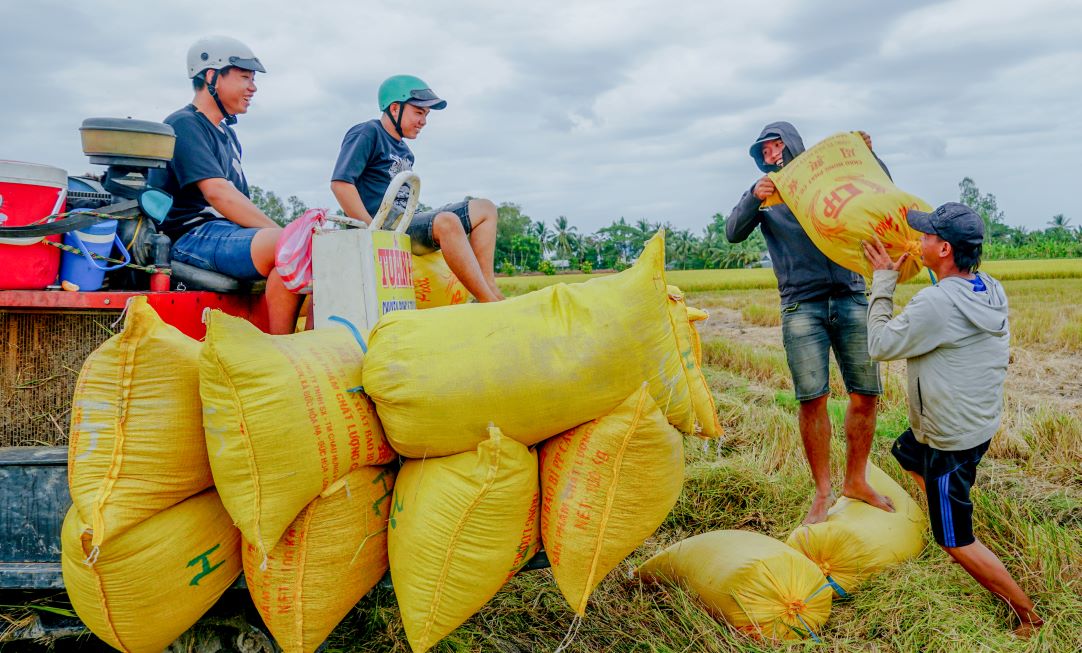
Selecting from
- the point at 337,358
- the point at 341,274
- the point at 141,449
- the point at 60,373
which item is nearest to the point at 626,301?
the point at 337,358

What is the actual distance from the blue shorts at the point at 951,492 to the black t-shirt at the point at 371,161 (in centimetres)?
237

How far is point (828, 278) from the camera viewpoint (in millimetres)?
3605

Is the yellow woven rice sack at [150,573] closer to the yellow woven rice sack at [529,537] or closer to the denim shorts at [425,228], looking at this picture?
the yellow woven rice sack at [529,537]

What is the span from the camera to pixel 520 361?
1990 millimetres

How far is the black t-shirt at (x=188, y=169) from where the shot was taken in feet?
9.58

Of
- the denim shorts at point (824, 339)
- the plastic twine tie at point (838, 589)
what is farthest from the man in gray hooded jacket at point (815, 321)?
the plastic twine tie at point (838, 589)

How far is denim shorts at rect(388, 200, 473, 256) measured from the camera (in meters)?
3.27

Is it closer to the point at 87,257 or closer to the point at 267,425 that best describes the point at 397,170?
the point at 87,257

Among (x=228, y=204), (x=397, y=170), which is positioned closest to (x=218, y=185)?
(x=228, y=204)

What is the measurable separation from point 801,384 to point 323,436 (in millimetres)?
2483

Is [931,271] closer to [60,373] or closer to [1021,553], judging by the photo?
[1021,553]

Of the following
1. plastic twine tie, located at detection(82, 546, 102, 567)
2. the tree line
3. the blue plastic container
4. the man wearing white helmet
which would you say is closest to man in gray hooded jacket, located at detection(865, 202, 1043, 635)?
the man wearing white helmet

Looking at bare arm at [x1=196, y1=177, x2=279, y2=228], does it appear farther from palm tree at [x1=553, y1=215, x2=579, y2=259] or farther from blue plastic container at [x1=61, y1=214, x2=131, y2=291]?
palm tree at [x1=553, y1=215, x2=579, y2=259]

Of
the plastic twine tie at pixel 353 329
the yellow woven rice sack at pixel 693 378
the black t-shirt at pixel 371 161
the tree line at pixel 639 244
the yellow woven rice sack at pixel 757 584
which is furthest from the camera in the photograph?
the tree line at pixel 639 244
